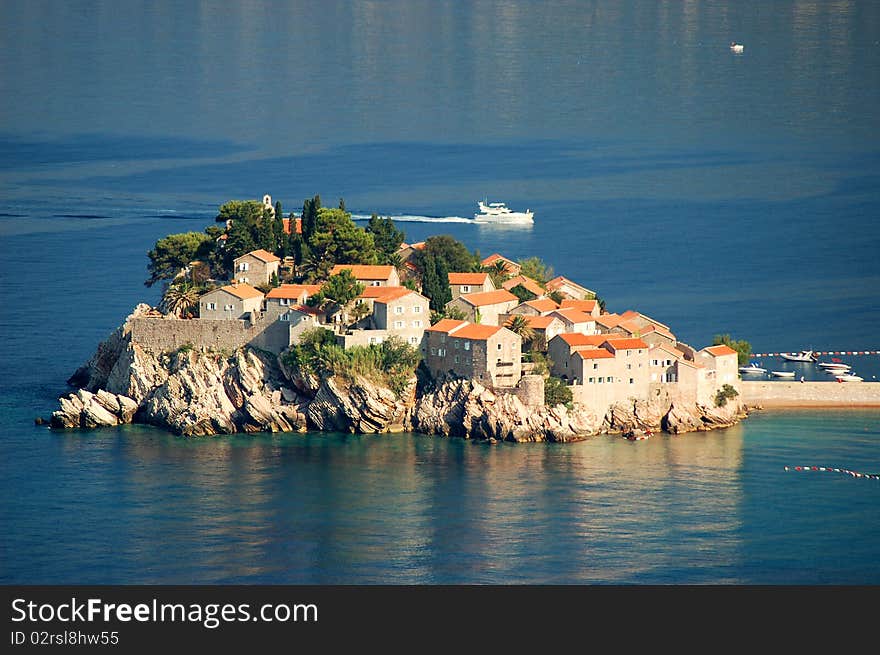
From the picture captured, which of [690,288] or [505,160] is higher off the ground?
[505,160]

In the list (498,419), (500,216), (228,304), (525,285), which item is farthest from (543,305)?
(500,216)

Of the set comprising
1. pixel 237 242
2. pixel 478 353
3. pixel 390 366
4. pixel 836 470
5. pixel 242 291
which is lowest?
pixel 836 470

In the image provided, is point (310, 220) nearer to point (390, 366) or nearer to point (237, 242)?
point (237, 242)

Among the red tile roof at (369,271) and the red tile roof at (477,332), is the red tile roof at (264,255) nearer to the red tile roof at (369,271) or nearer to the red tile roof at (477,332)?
the red tile roof at (369,271)

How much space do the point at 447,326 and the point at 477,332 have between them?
2.17 m

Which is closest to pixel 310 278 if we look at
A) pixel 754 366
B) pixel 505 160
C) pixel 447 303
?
pixel 447 303

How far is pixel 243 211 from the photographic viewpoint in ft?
309

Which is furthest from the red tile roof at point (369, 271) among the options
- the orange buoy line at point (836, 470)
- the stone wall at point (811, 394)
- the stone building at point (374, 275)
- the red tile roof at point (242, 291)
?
the orange buoy line at point (836, 470)

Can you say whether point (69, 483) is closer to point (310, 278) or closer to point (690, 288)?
point (310, 278)

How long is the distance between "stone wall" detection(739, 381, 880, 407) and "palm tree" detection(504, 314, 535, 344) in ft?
35.5

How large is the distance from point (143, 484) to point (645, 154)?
9751 centimetres

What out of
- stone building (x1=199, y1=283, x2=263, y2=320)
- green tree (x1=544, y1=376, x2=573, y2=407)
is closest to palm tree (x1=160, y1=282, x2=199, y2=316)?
stone building (x1=199, y1=283, x2=263, y2=320)

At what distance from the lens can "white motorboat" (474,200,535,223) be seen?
139m

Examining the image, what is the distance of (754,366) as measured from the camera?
325 ft
